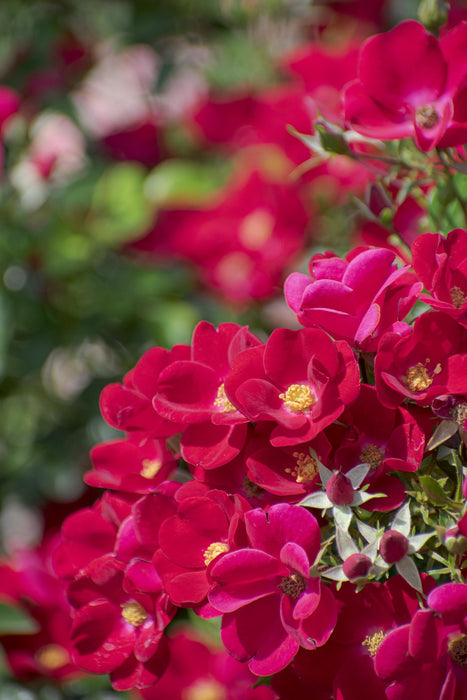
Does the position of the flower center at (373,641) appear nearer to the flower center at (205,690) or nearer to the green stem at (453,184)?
the green stem at (453,184)

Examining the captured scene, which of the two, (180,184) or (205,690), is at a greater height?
(180,184)

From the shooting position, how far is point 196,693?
35.1 inches

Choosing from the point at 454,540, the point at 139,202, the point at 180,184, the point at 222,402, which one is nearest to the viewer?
the point at 454,540

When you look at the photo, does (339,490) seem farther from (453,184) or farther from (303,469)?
(453,184)

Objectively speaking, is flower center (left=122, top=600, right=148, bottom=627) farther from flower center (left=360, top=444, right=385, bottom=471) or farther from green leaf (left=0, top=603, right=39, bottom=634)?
green leaf (left=0, top=603, right=39, bottom=634)

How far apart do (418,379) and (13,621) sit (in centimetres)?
57

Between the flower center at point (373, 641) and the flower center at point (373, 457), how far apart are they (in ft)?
0.31

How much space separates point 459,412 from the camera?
46 centimetres

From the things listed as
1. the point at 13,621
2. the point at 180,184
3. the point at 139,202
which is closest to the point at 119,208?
the point at 139,202

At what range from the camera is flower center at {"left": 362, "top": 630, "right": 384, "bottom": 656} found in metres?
0.45

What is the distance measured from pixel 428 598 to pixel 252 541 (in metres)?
0.10

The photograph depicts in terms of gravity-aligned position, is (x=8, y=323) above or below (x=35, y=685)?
above

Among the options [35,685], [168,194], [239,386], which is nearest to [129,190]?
[168,194]

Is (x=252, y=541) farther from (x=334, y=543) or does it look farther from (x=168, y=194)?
(x=168, y=194)
